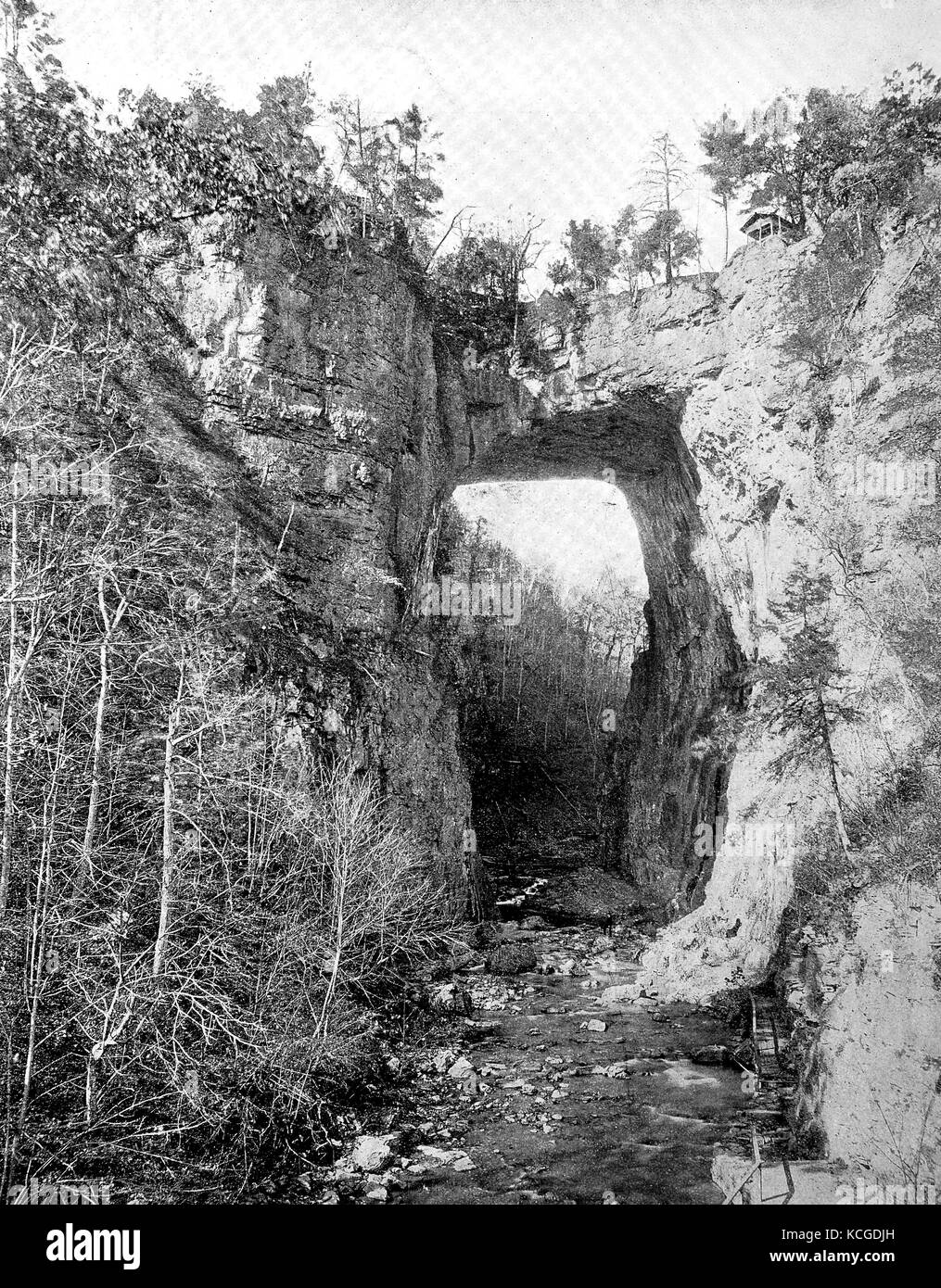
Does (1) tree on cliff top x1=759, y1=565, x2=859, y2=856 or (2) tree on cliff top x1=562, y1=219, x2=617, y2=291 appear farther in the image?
(2) tree on cliff top x1=562, y1=219, x2=617, y2=291

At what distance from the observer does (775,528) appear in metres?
18.9

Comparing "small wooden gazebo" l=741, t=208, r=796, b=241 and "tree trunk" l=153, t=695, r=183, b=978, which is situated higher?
"small wooden gazebo" l=741, t=208, r=796, b=241

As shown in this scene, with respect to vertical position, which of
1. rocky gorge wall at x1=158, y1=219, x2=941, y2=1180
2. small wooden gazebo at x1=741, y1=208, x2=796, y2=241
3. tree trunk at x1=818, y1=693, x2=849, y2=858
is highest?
small wooden gazebo at x1=741, y1=208, x2=796, y2=241

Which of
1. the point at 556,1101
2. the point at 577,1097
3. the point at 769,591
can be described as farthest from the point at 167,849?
the point at 769,591

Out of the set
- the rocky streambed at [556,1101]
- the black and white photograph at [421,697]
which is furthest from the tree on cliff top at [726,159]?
the rocky streambed at [556,1101]

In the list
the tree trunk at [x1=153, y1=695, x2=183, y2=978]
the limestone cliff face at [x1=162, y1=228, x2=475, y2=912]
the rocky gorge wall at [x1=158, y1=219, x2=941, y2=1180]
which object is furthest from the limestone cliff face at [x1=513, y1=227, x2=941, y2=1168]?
the tree trunk at [x1=153, y1=695, x2=183, y2=978]

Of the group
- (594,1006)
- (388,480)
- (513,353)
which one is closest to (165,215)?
(388,480)

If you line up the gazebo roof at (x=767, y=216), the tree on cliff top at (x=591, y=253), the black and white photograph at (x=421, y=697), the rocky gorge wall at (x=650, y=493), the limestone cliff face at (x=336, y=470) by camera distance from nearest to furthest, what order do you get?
the black and white photograph at (x=421, y=697)
the rocky gorge wall at (x=650, y=493)
the limestone cliff face at (x=336, y=470)
the gazebo roof at (x=767, y=216)
the tree on cliff top at (x=591, y=253)

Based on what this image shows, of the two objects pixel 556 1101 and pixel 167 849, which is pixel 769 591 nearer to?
pixel 556 1101

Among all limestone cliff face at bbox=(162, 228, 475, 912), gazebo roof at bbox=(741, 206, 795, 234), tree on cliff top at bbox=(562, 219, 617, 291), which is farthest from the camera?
tree on cliff top at bbox=(562, 219, 617, 291)

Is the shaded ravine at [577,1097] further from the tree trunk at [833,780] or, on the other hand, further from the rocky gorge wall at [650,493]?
the tree trunk at [833,780]

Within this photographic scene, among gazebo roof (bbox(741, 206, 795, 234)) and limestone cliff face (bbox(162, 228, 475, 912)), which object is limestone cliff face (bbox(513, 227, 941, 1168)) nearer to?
gazebo roof (bbox(741, 206, 795, 234))

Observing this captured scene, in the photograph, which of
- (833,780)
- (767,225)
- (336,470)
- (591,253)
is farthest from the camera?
(591,253)
